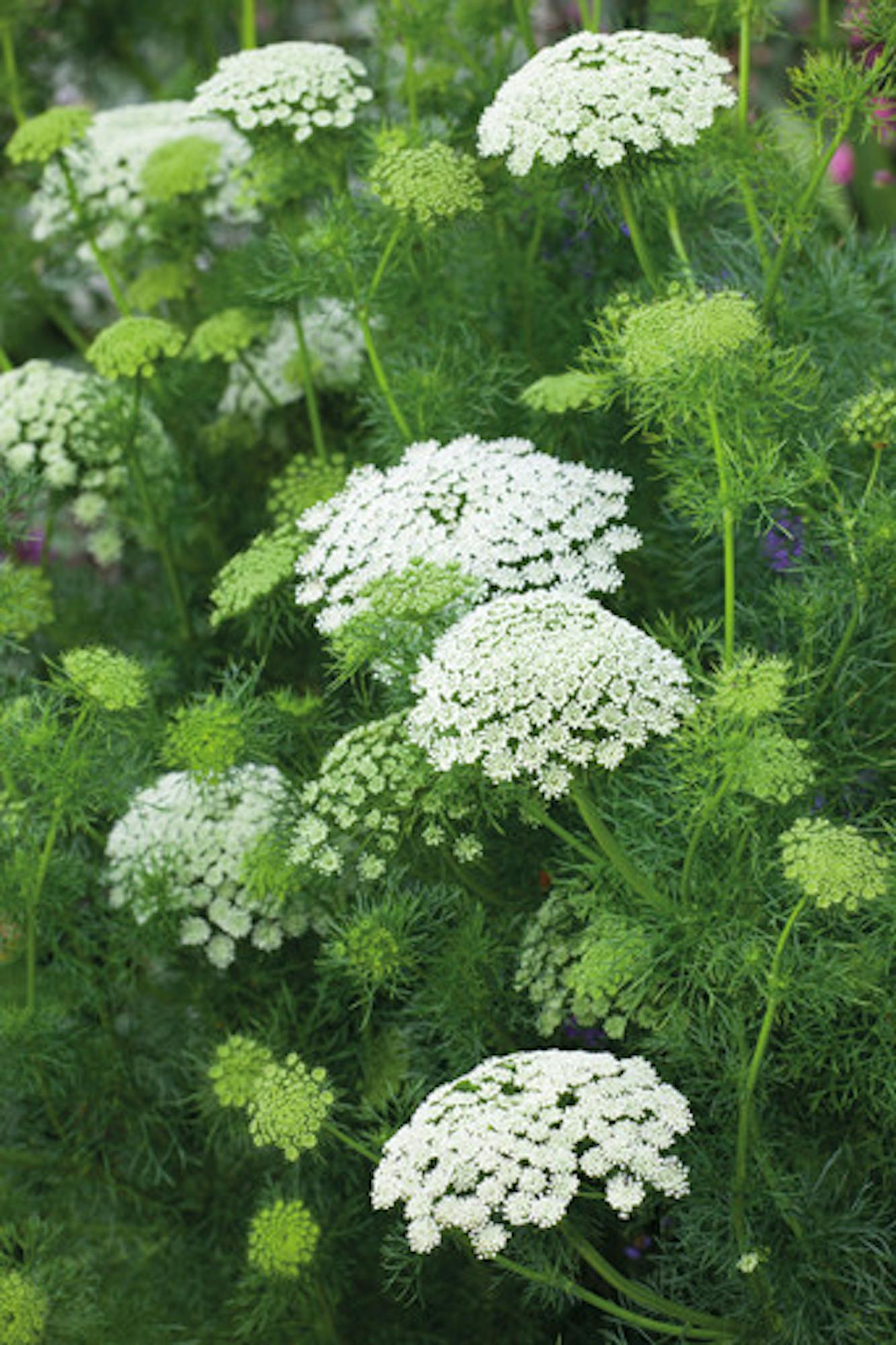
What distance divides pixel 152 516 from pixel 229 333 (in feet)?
1.36

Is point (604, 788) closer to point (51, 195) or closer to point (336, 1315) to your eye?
point (336, 1315)

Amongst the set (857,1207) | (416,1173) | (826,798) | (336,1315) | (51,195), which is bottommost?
(336,1315)

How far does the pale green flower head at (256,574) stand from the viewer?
268cm

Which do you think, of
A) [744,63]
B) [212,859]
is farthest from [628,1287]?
[744,63]

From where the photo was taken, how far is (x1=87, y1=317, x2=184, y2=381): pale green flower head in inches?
116

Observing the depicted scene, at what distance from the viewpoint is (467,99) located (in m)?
3.42

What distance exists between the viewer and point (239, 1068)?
2.44m

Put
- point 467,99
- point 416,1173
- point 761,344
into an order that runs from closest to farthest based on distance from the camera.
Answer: point 416,1173 < point 761,344 < point 467,99

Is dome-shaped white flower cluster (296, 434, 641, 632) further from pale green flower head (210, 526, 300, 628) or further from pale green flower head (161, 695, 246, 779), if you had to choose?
pale green flower head (161, 695, 246, 779)

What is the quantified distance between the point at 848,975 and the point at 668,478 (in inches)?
42.7

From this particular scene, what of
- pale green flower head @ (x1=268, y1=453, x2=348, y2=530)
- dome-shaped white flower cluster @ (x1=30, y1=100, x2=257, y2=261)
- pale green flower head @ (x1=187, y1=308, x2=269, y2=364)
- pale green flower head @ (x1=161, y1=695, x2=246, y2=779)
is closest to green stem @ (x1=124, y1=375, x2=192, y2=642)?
pale green flower head @ (x1=187, y1=308, x2=269, y2=364)

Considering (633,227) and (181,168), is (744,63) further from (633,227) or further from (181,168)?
(181,168)

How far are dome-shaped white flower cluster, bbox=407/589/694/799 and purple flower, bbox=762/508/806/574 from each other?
85 centimetres

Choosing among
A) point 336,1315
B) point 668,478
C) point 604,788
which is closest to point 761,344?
point 668,478
